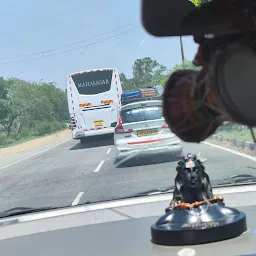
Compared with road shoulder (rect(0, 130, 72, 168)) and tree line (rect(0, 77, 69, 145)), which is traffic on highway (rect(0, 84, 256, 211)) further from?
tree line (rect(0, 77, 69, 145))

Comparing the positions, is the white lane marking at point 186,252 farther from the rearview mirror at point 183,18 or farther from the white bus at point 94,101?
the white bus at point 94,101

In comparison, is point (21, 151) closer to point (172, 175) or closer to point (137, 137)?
point (137, 137)

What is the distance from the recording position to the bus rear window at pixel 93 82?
70.4 ft

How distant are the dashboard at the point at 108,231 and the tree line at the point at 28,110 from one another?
37.2 m

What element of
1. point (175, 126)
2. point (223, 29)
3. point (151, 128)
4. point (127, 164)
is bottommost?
point (127, 164)

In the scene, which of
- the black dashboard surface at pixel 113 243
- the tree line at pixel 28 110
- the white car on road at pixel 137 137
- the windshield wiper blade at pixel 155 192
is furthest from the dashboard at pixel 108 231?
the tree line at pixel 28 110

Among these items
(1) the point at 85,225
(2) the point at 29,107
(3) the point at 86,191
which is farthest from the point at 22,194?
(2) the point at 29,107

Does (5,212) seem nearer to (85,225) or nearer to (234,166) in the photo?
(85,225)

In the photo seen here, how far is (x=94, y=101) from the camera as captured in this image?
2148 centimetres

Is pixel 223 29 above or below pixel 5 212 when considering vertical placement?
above

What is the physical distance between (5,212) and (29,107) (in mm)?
48705

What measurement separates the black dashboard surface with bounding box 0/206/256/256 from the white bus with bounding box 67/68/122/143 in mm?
16611

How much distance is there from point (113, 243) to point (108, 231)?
51 cm

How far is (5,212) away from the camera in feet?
19.2
